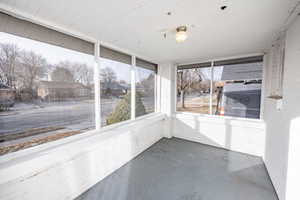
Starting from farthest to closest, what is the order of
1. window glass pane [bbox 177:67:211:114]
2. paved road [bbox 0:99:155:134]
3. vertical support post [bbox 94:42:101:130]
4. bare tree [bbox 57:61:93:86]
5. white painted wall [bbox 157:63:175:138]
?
1. white painted wall [bbox 157:63:175:138]
2. window glass pane [bbox 177:67:211:114]
3. vertical support post [bbox 94:42:101:130]
4. bare tree [bbox 57:61:93:86]
5. paved road [bbox 0:99:155:134]

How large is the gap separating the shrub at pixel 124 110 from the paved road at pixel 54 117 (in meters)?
0.17

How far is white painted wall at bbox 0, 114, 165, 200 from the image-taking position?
1.19m

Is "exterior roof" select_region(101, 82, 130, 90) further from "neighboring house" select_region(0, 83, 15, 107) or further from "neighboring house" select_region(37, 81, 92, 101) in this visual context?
"neighboring house" select_region(0, 83, 15, 107)

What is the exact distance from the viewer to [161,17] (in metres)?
1.41

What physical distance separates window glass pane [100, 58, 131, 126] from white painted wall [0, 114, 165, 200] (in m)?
0.28

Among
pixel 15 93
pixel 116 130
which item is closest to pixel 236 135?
pixel 116 130

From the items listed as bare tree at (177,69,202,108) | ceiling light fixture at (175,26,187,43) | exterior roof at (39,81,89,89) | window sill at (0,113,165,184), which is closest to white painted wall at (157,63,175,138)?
bare tree at (177,69,202,108)

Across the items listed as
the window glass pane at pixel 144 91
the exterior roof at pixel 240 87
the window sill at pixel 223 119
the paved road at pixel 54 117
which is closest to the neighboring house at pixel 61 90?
the paved road at pixel 54 117

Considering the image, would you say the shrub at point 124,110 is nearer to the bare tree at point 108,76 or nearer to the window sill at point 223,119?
the bare tree at point 108,76

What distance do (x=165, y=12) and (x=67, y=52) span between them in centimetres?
147

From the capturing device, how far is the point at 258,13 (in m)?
1.32

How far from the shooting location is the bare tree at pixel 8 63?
4.30 ft

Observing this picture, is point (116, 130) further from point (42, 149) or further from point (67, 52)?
point (67, 52)

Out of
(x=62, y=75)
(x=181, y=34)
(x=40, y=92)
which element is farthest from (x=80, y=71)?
(x=181, y=34)
